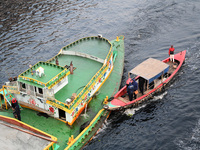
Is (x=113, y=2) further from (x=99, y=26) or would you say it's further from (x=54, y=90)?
(x=54, y=90)

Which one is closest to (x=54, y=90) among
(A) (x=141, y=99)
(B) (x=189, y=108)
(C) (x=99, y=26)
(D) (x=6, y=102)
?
(D) (x=6, y=102)

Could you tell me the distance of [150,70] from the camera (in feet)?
87.0

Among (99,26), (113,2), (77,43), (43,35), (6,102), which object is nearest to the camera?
(6,102)

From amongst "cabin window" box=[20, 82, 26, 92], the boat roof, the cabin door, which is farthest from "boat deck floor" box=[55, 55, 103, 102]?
"cabin window" box=[20, 82, 26, 92]

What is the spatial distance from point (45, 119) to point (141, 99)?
11.0 metres

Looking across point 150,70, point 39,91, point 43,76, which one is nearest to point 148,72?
point 150,70

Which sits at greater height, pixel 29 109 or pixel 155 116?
pixel 29 109

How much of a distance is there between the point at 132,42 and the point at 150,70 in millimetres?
14885

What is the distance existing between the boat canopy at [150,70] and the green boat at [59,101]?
3.59m

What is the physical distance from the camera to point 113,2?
56188mm

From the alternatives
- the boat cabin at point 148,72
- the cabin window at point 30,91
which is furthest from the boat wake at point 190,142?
the cabin window at point 30,91

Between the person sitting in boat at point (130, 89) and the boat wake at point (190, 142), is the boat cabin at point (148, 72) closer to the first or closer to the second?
the person sitting in boat at point (130, 89)

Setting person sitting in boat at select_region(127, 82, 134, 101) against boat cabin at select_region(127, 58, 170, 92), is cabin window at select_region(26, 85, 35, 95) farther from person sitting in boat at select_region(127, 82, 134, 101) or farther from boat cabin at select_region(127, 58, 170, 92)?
boat cabin at select_region(127, 58, 170, 92)

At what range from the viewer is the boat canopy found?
2564 cm
